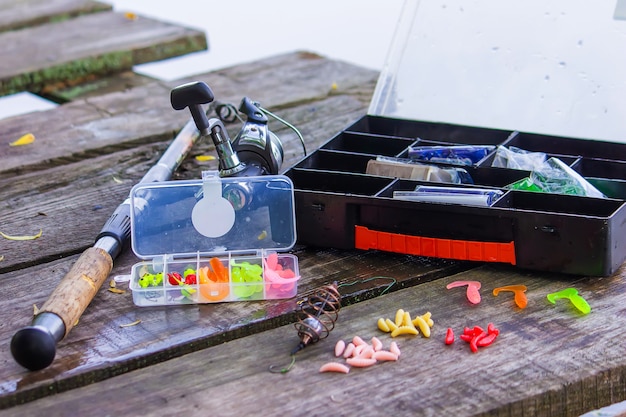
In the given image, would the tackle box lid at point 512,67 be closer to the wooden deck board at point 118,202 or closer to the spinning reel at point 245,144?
Answer: the wooden deck board at point 118,202

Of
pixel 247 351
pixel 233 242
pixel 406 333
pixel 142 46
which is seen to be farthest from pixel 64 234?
pixel 142 46

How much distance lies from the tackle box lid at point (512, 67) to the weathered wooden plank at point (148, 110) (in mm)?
245

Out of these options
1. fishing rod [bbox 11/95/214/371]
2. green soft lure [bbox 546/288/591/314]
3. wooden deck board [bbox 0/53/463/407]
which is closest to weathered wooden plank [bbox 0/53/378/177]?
wooden deck board [bbox 0/53/463/407]

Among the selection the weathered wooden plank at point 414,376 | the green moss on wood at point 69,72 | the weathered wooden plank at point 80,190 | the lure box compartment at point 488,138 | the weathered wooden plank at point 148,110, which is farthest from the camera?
the green moss on wood at point 69,72

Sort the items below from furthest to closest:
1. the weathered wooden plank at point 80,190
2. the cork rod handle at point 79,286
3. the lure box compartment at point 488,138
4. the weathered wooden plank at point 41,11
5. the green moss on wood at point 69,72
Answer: the weathered wooden plank at point 41,11 → the green moss on wood at point 69,72 → the weathered wooden plank at point 80,190 → the lure box compartment at point 488,138 → the cork rod handle at point 79,286

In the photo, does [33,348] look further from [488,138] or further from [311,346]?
[488,138]

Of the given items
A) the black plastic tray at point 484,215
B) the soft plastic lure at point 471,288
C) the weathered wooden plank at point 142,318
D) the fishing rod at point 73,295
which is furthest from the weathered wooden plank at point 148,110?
the soft plastic lure at point 471,288

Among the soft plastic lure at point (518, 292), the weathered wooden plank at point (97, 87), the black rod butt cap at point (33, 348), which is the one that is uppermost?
the weathered wooden plank at point (97, 87)

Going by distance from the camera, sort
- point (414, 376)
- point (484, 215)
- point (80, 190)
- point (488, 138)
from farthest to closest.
A: point (80, 190), point (488, 138), point (484, 215), point (414, 376)

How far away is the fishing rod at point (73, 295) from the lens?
137 centimetres

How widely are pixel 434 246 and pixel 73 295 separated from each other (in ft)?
2.04

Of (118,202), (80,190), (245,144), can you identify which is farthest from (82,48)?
Answer: (245,144)

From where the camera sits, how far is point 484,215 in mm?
1627

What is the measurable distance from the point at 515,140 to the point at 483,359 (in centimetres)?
74
